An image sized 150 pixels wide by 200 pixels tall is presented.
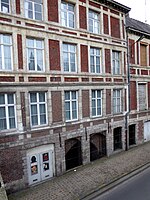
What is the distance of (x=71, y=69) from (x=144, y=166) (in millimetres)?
7876

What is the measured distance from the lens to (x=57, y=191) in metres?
9.42

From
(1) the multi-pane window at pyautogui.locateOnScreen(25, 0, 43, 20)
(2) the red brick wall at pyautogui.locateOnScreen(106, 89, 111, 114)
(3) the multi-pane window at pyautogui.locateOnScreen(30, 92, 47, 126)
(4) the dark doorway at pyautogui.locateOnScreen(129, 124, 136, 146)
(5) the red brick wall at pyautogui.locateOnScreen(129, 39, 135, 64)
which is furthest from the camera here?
(4) the dark doorway at pyautogui.locateOnScreen(129, 124, 136, 146)

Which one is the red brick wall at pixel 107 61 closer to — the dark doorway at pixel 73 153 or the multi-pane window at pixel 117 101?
the multi-pane window at pixel 117 101

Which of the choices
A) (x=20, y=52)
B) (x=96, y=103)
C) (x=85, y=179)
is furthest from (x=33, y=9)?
(x=85, y=179)

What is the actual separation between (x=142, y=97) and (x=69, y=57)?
29.0 feet

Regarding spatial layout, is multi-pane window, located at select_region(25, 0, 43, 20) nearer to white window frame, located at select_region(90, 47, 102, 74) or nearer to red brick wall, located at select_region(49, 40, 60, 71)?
red brick wall, located at select_region(49, 40, 60, 71)

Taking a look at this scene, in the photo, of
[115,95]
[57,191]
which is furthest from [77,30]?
[57,191]

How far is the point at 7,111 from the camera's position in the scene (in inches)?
381

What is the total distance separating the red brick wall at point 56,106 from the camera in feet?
37.0

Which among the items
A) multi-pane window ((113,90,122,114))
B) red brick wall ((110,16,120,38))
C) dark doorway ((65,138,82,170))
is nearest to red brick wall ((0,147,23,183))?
dark doorway ((65,138,82,170))

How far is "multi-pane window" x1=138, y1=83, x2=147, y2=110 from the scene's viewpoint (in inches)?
667

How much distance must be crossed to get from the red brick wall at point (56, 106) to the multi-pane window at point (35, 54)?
175 cm

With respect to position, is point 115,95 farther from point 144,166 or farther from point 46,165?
point 46,165

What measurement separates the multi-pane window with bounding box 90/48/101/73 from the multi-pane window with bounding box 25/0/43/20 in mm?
4372
